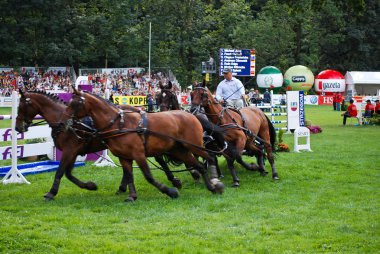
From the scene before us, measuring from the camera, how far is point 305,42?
6375 centimetres

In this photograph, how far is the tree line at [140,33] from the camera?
5216 cm

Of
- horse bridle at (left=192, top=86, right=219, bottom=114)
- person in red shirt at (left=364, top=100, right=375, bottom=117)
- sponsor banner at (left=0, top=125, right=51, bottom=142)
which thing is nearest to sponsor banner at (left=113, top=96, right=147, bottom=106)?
person in red shirt at (left=364, top=100, right=375, bottom=117)

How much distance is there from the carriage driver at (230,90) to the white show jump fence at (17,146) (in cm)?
436

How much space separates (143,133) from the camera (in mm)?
10539

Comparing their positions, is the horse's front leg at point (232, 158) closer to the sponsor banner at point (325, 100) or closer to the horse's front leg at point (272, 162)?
the horse's front leg at point (272, 162)

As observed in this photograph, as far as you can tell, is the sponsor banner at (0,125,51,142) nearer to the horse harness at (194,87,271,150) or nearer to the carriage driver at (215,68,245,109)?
the carriage driver at (215,68,245,109)

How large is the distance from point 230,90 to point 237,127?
8.49 ft

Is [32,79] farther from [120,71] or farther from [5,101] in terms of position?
[120,71]

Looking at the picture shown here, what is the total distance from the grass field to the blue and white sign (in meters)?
14.3

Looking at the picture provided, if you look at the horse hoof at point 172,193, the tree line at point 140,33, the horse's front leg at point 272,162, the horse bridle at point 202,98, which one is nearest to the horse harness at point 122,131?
the horse hoof at point 172,193

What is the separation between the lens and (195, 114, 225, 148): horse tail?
12117mm

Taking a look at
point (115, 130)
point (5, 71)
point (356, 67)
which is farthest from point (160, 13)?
point (115, 130)

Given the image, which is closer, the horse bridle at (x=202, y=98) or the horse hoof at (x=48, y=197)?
the horse hoof at (x=48, y=197)

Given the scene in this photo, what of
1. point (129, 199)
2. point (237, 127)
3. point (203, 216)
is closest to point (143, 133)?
point (129, 199)
